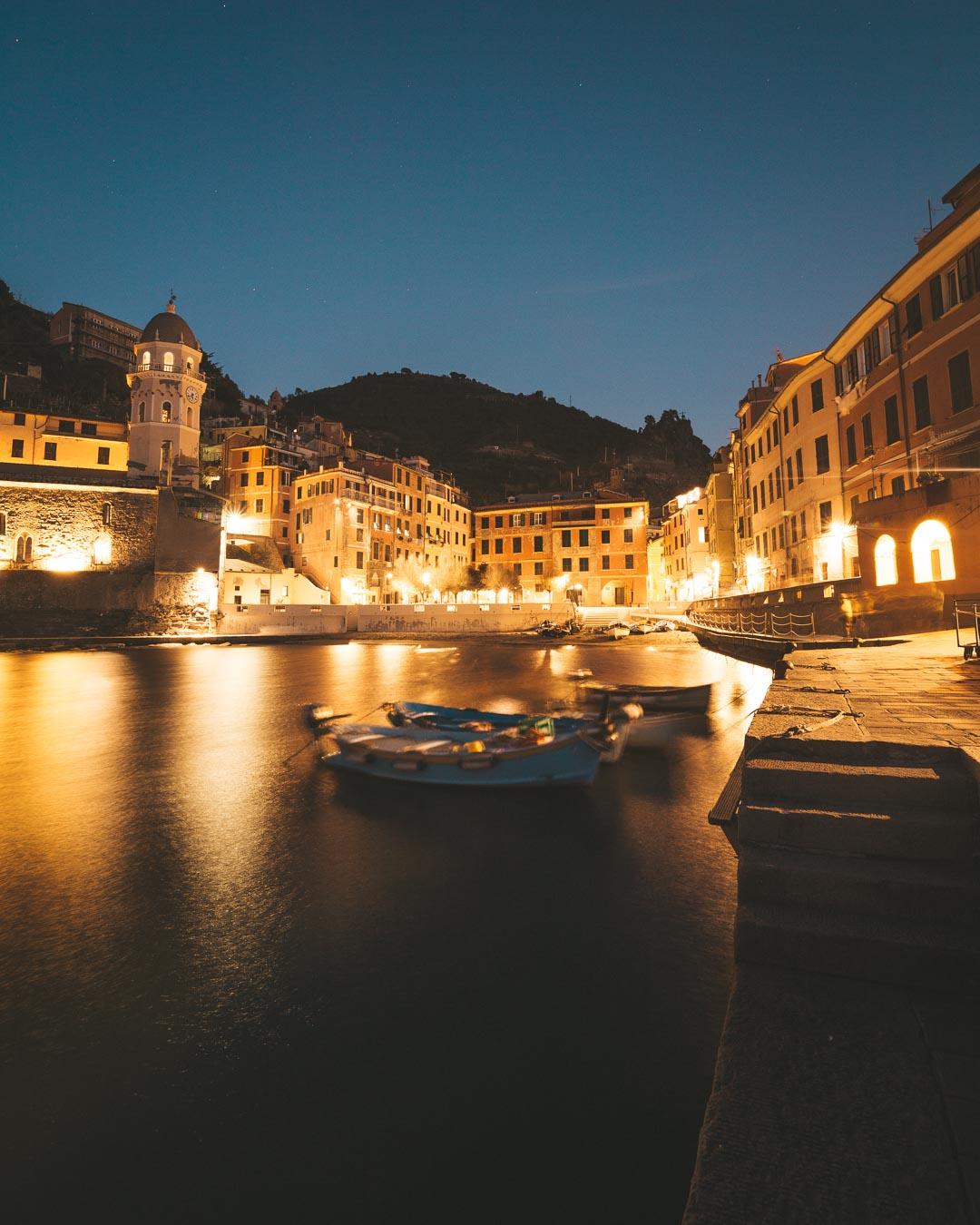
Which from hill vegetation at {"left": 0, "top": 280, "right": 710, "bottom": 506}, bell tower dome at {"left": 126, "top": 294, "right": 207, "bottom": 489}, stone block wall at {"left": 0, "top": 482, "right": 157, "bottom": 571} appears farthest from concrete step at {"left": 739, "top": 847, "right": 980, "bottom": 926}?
hill vegetation at {"left": 0, "top": 280, "right": 710, "bottom": 506}

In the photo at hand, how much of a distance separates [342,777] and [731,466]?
46.4 meters

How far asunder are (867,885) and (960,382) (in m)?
22.1

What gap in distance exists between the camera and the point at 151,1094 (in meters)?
3.76

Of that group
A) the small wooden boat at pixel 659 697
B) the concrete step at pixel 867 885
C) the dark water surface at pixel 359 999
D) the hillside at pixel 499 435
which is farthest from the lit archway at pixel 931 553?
the hillside at pixel 499 435

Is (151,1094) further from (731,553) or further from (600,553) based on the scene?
(600,553)

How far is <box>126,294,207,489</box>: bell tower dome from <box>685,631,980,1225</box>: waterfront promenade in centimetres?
6036

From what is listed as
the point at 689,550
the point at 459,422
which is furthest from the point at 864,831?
the point at 459,422

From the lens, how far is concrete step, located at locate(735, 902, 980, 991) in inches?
134

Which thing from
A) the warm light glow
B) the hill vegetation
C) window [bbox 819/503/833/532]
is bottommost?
window [bbox 819/503/833/532]

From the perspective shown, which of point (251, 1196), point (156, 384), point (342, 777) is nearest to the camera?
point (251, 1196)

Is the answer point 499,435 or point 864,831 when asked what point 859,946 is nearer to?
point 864,831

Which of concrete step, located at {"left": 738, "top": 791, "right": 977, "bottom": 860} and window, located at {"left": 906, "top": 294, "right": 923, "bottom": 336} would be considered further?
window, located at {"left": 906, "top": 294, "right": 923, "bottom": 336}

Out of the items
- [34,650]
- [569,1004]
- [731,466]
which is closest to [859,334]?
[731,466]

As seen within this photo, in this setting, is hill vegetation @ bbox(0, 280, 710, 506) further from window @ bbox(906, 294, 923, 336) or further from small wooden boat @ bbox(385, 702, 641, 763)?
small wooden boat @ bbox(385, 702, 641, 763)
